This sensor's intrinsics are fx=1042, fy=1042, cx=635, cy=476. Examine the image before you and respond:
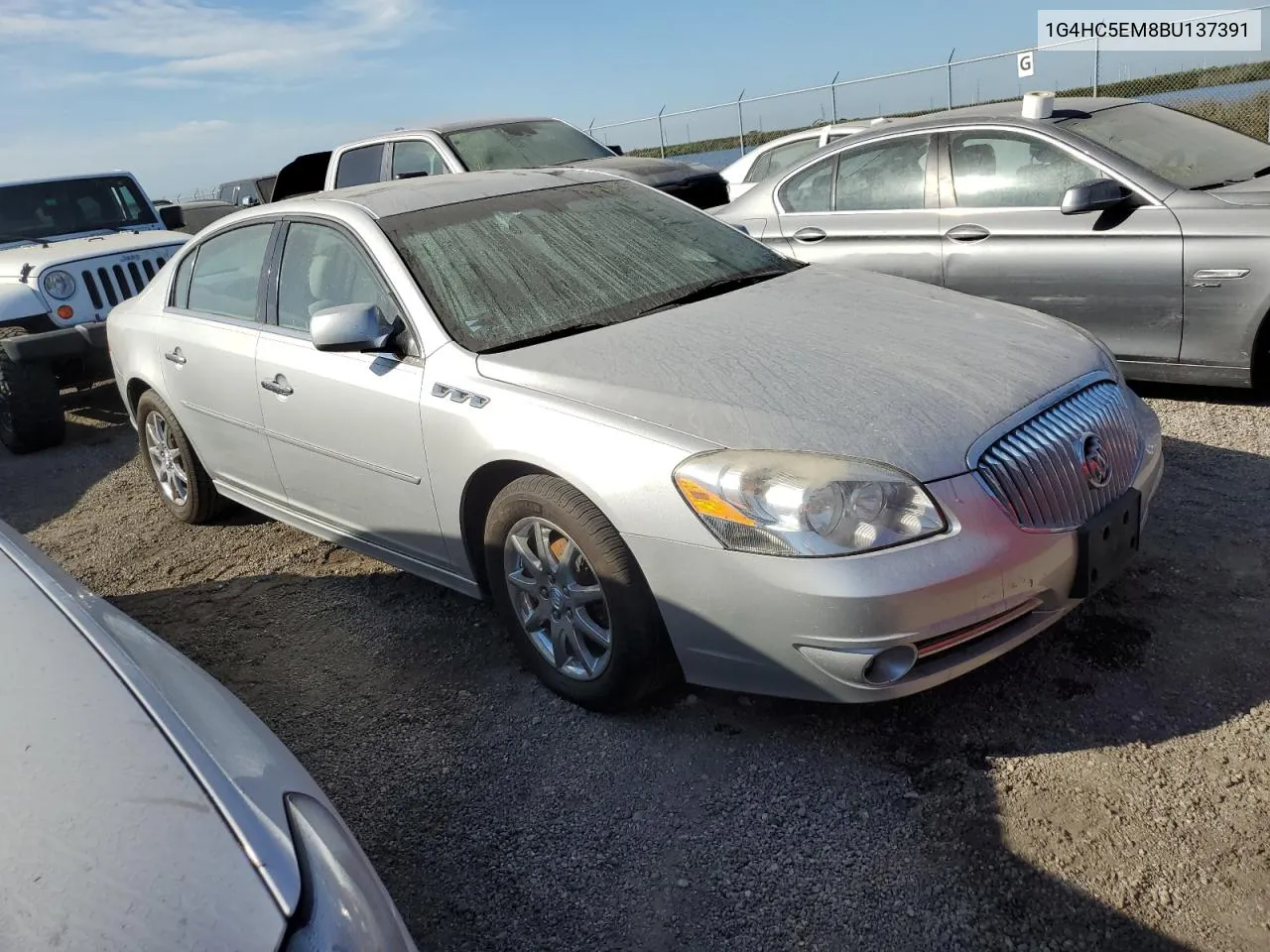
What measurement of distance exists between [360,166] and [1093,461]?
7.78 m

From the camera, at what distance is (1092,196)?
4902 millimetres

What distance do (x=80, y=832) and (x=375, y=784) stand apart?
1554 millimetres

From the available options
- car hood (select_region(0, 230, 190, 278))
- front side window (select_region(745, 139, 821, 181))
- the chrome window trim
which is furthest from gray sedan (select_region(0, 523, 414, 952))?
front side window (select_region(745, 139, 821, 181))

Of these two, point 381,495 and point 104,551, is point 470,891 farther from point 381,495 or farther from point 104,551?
point 104,551

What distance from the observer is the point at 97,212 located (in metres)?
8.79

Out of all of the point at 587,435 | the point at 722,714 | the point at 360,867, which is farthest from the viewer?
the point at 722,714

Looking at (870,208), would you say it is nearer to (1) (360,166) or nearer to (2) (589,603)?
(2) (589,603)

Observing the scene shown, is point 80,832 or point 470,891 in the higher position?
point 80,832

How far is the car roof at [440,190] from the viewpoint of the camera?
12.8 feet

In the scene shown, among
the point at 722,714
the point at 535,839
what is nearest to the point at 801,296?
the point at 722,714

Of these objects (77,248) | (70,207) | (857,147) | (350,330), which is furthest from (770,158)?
(350,330)

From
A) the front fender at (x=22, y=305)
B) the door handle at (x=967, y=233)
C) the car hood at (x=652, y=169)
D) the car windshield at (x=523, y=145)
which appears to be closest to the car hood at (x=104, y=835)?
the door handle at (x=967, y=233)

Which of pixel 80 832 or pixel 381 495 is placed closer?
pixel 80 832

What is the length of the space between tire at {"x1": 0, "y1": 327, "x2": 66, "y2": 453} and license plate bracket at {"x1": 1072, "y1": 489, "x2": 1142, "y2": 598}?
6911 mm
